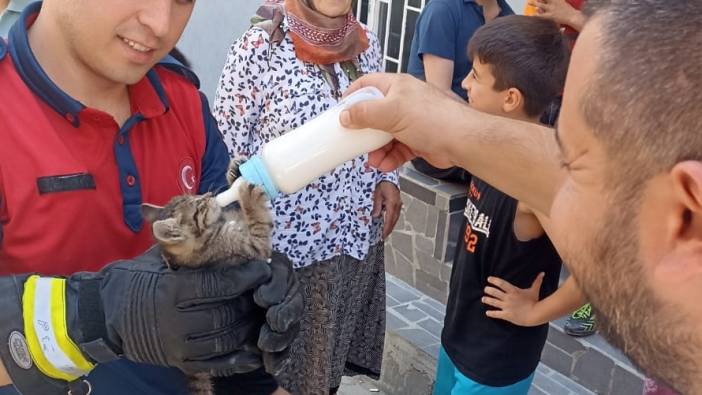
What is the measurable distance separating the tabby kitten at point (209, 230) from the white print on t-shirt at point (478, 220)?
1111mm

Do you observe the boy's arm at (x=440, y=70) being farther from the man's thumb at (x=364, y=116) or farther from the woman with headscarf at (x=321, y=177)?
the man's thumb at (x=364, y=116)

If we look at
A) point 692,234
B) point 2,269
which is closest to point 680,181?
point 692,234

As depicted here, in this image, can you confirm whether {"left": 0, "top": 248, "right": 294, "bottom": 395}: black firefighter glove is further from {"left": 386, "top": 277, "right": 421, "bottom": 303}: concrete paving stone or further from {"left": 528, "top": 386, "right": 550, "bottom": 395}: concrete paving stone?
{"left": 386, "top": 277, "right": 421, "bottom": 303}: concrete paving stone

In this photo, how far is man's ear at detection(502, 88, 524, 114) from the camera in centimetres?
274

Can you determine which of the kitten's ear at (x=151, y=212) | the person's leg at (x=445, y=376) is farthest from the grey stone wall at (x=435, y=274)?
the kitten's ear at (x=151, y=212)

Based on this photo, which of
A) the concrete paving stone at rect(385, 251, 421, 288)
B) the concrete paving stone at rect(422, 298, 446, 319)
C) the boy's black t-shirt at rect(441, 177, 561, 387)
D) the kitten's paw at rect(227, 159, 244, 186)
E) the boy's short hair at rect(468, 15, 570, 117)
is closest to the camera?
the kitten's paw at rect(227, 159, 244, 186)

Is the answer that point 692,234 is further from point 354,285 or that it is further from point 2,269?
point 354,285

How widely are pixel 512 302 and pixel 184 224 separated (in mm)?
1372

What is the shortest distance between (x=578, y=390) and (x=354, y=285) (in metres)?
1.54

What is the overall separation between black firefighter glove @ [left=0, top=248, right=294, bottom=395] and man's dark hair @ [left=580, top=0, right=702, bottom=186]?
2.85ft

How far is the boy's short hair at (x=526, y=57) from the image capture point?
2742 mm

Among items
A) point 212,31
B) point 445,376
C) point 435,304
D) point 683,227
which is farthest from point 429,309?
point 212,31

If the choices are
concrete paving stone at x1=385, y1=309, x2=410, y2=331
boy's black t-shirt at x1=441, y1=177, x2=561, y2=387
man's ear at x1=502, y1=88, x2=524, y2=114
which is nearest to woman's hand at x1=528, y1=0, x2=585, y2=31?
man's ear at x1=502, y1=88, x2=524, y2=114

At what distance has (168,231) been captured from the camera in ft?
5.19
